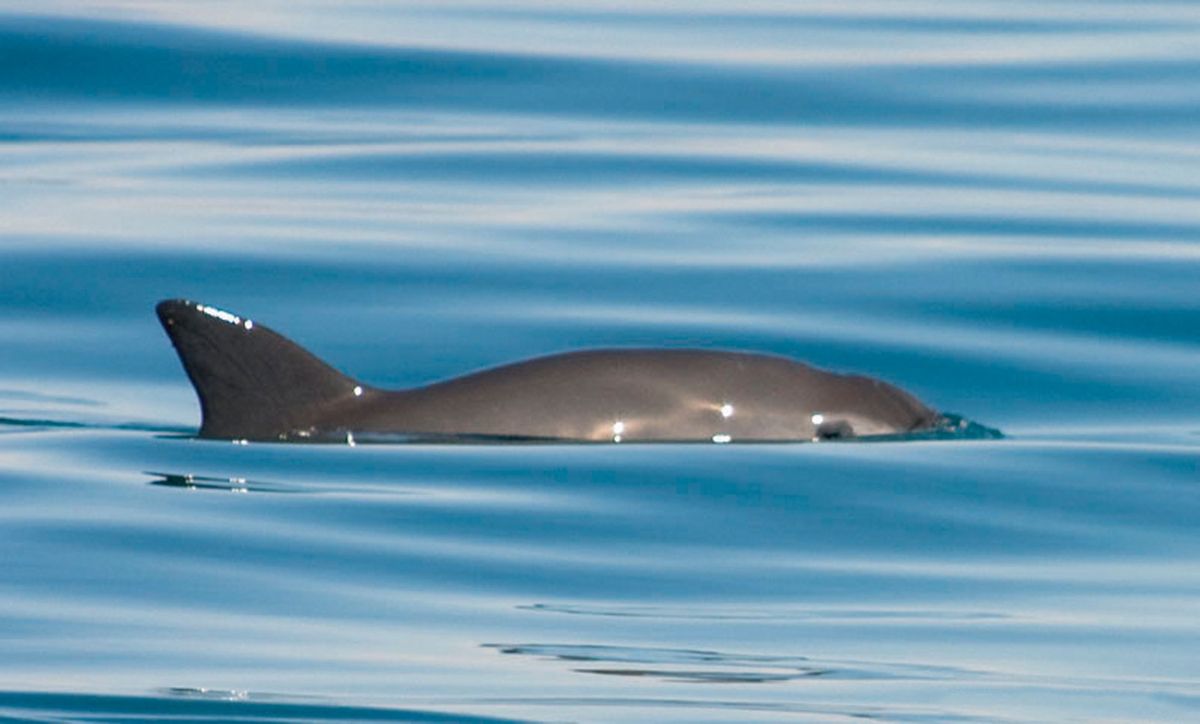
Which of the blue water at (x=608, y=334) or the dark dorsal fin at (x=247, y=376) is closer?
the blue water at (x=608, y=334)

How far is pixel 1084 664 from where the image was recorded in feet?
25.3

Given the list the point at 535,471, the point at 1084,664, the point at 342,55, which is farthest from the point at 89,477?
the point at 342,55

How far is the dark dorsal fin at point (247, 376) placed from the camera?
34.6 ft

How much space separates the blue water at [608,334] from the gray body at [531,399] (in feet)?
0.61

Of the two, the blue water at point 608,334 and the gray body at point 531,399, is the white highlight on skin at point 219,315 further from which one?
the blue water at point 608,334

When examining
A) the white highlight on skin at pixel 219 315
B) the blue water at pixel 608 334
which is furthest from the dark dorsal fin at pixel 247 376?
the blue water at pixel 608 334

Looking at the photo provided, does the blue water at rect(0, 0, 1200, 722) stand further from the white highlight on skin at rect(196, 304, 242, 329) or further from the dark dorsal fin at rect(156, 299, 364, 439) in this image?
the white highlight on skin at rect(196, 304, 242, 329)

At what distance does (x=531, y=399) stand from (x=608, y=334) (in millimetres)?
2975

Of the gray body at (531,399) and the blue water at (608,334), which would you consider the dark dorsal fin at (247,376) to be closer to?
the gray body at (531,399)

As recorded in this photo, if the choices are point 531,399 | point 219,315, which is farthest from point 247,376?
point 531,399

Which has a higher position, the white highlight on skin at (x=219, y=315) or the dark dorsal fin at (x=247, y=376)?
the white highlight on skin at (x=219, y=315)

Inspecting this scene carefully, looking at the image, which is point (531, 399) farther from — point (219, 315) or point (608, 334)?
point (608, 334)

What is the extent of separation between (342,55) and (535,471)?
42.5ft

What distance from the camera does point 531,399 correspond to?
1088 cm
